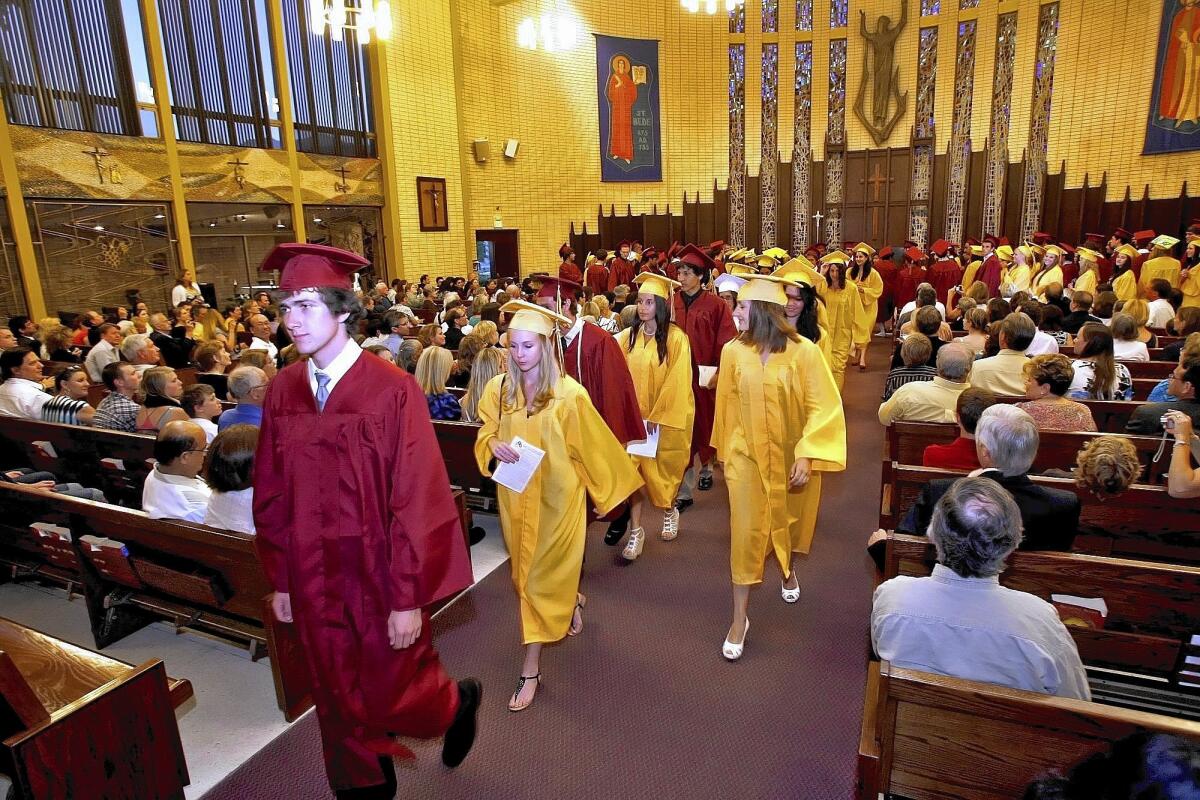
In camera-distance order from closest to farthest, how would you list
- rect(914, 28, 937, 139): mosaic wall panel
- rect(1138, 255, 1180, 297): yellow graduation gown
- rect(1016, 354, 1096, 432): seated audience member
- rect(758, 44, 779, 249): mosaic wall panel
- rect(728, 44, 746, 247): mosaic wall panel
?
rect(1016, 354, 1096, 432): seated audience member, rect(1138, 255, 1180, 297): yellow graduation gown, rect(914, 28, 937, 139): mosaic wall panel, rect(758, 44, 779, 249): mosaic wall panel, rect(728, 44, 746, 247): mosaic wall panel

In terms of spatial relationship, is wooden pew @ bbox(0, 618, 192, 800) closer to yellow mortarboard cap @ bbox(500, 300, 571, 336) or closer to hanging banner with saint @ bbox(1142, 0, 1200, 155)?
yellow mortarboard cap @ bbox(500, 300, 571, 336)

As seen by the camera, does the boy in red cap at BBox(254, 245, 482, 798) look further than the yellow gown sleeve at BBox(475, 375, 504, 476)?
No

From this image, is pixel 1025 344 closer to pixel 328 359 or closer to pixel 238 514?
pixel 328 359

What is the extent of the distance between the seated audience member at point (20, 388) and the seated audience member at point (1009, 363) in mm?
6639

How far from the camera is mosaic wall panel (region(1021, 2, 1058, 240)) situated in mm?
16906

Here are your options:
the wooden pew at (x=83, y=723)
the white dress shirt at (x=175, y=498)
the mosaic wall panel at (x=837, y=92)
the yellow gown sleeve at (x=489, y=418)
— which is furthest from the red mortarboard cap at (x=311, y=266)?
the mosaic wall panel at (x=837, y=92)

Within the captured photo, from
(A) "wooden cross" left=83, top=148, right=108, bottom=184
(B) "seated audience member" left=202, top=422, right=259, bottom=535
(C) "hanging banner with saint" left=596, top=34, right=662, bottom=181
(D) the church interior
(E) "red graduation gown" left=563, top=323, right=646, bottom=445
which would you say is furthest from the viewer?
Answer: (C) "hanging banner with saint" left=596, top=34, right=662, bottom=181

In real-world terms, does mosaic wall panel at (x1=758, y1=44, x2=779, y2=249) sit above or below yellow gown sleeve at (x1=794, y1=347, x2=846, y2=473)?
above

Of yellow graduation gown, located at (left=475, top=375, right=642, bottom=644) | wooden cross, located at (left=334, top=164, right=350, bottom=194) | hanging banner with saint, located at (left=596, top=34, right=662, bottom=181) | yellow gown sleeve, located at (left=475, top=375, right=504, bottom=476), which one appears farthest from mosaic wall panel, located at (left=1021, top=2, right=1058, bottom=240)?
yellow gown sleeve, located at (left=475, top=375, right=504, bottom=476)

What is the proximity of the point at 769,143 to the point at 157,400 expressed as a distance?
754 inches

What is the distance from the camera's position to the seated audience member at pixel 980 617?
1.83 meters

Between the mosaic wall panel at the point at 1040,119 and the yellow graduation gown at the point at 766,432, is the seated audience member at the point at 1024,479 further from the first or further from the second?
the mosaic wall panel at the point at 1040,119

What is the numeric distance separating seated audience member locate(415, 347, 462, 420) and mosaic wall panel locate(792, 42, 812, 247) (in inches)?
709

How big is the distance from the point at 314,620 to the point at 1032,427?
8.11 feet
